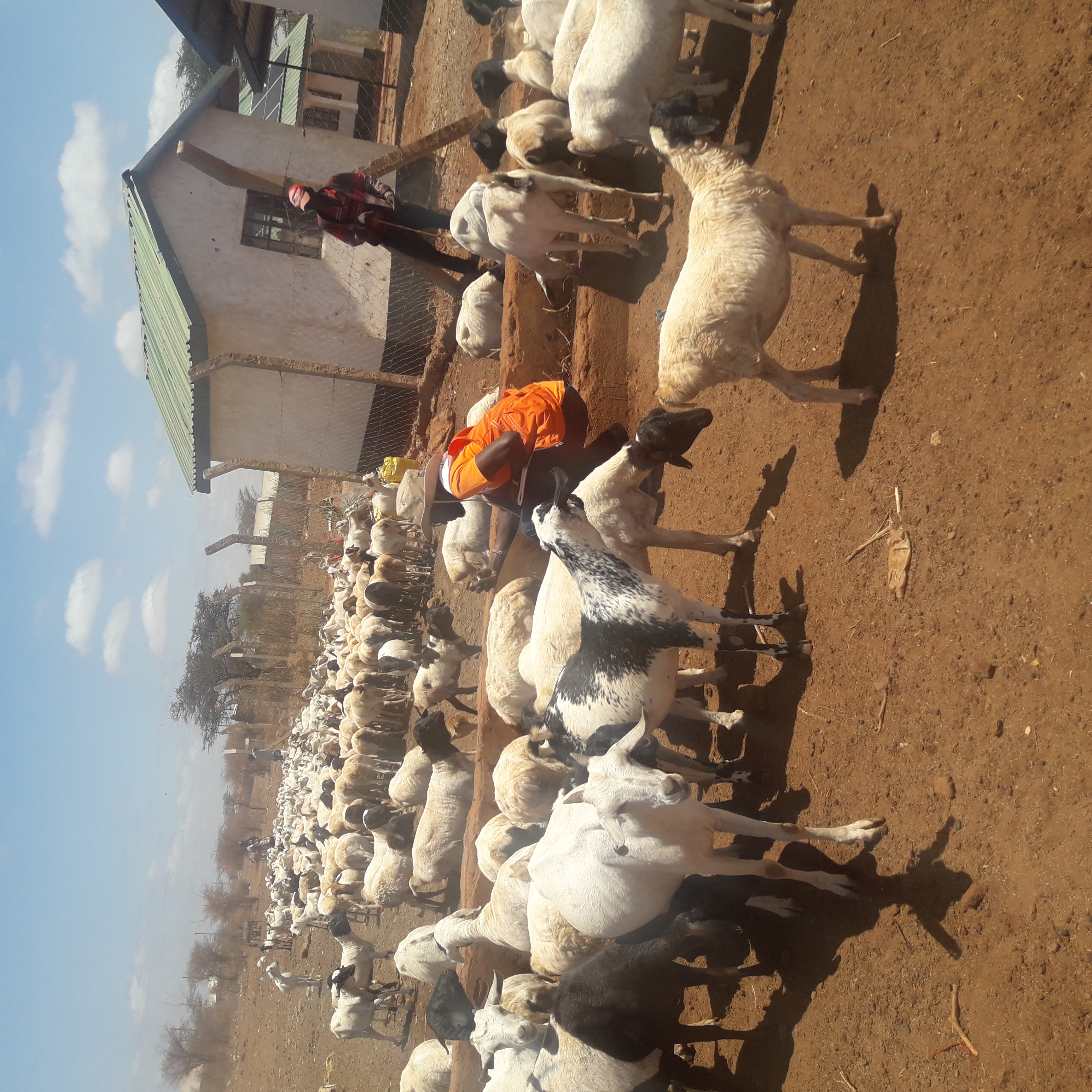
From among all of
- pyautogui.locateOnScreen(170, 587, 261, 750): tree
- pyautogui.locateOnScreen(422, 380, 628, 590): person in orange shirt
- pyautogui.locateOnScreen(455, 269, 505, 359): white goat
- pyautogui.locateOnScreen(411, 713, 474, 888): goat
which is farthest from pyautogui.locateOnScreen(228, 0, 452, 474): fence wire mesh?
pyautogui.locateOnScreen(170, 587, 261, 750): tree

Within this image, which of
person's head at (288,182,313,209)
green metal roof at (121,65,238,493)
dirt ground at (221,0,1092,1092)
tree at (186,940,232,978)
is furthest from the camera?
tree at (186,940,232,978)

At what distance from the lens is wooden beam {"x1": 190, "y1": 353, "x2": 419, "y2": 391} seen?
945cm

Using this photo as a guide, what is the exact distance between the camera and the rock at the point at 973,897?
3121 mm

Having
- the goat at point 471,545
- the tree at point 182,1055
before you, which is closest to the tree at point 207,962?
the tree at point 182,1055

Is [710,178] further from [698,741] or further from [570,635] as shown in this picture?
[698,741]

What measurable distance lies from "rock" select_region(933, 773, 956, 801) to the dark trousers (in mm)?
2804

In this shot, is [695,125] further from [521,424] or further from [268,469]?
[268,469]

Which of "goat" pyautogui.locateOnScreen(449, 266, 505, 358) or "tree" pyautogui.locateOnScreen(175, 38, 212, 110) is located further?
"tree" pyautogui.locateOnScreen(175, 38, 212, 110)

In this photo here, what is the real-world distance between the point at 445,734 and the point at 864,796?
4339 millimetres

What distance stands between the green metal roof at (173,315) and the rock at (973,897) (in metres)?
9.92

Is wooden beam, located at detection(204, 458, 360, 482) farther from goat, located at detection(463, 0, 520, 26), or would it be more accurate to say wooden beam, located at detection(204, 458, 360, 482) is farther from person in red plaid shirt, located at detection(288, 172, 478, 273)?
goat, located at detection(463, 0, 520, 26)

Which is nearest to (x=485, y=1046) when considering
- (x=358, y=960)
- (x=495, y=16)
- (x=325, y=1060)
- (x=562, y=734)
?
(x=562, y=734)

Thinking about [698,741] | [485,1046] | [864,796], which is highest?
[864,796]

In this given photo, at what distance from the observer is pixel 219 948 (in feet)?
75.0
